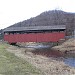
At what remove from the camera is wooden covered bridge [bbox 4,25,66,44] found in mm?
60188

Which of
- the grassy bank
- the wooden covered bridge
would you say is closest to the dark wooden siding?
the wooden covered bridge

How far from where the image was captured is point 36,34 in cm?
6222

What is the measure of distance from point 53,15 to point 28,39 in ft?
278

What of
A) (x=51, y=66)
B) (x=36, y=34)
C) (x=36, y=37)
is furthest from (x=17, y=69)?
(x=36, y=34)

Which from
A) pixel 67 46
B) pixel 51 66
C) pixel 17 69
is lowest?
pixel 67 46

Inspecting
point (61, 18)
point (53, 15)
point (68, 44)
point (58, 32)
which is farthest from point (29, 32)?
point (53, 15)

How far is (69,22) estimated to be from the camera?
393 ft

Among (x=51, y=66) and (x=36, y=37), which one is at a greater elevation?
(x=51, y=66)

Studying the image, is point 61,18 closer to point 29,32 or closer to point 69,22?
point 69,22

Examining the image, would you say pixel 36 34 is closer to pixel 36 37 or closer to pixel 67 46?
pixel 36 37

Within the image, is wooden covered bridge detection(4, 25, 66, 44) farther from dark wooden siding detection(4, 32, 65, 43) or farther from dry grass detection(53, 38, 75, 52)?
dry grass detection(53, 38, 75, 52)

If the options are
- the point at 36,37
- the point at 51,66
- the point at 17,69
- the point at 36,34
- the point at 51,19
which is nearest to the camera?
the point at 17,69

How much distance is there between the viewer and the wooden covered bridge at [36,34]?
60.2 meters

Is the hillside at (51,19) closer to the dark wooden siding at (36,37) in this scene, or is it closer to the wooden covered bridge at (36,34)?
the wooden covered bridge at (36,34)
